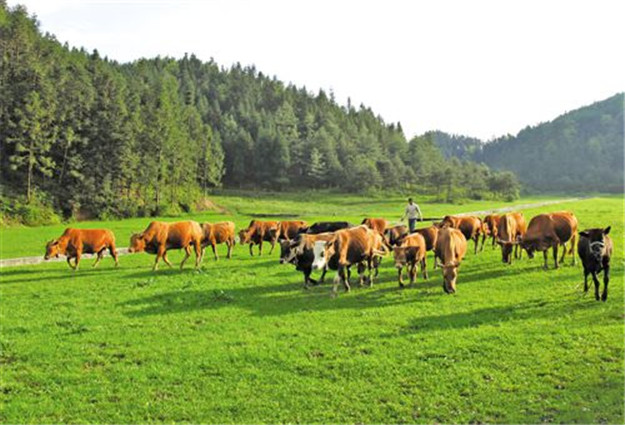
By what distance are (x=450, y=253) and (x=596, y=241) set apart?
457 centimetres

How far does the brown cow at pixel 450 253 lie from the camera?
16672 millimetres

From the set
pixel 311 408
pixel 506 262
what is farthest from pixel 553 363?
pixel 506 262

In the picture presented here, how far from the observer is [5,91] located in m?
61.7

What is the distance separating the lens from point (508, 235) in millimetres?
21734

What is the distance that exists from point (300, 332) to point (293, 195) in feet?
351

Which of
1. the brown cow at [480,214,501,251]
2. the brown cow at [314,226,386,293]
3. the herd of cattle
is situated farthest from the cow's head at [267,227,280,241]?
the brown cow at [480,214,501,251]

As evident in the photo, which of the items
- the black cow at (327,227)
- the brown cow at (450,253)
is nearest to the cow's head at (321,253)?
the brown cow at (450,253)

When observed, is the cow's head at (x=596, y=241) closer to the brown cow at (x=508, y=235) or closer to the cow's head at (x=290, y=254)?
the brown cow at (x=508, y=235)

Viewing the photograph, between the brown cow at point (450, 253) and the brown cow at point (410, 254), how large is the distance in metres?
0.76

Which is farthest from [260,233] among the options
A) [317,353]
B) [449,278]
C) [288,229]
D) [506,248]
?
[317,353]

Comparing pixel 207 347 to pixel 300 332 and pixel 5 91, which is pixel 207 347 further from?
pixel 5 91

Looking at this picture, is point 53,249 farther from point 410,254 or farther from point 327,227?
point 410,254

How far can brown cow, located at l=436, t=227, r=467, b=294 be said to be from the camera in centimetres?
1667

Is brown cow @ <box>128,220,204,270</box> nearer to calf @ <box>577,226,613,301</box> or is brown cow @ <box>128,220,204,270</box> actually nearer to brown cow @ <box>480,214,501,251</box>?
brown cow @ <box>480,214,501,251</box>
